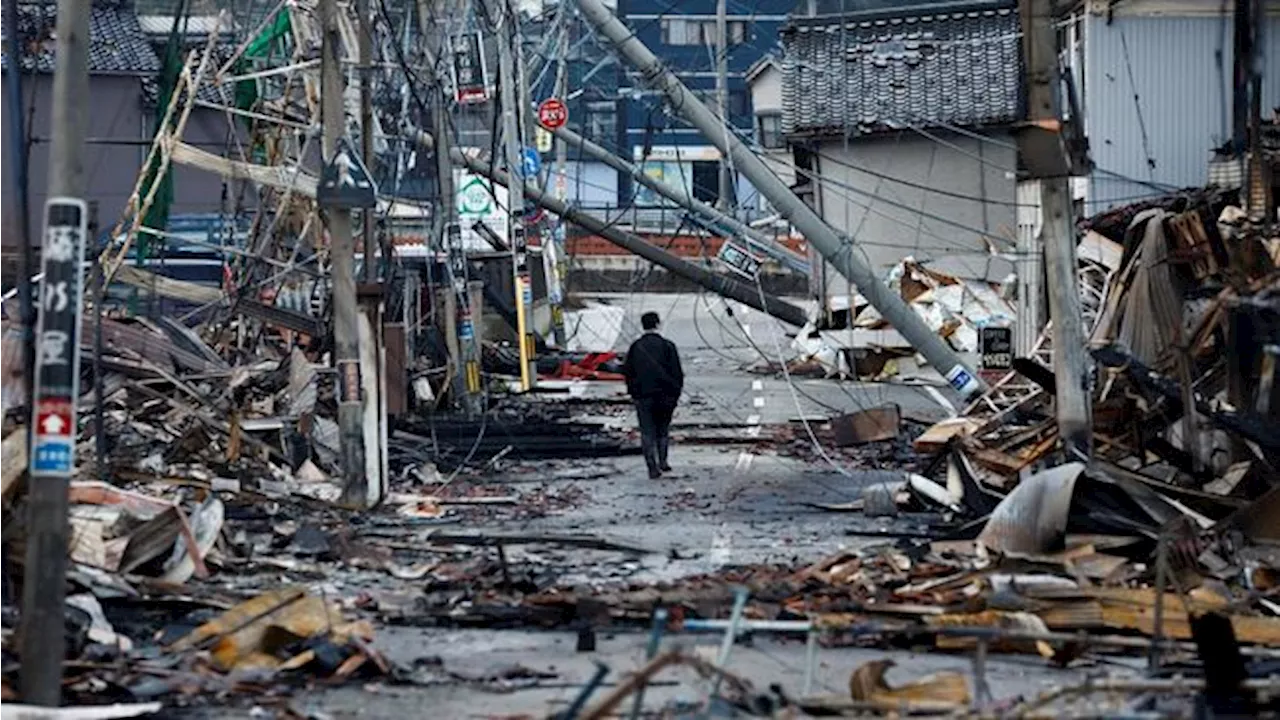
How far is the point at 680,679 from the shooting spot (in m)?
12.8

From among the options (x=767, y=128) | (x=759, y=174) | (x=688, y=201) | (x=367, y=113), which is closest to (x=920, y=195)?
(x=688, y=201)

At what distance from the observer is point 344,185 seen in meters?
23.1

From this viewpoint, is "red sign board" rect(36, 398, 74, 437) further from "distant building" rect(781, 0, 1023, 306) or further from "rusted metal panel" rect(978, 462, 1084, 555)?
"distant building" rect(781, 0, 1023, 306)

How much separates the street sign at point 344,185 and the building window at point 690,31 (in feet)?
233

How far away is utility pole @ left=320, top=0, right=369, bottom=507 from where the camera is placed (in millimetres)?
23547

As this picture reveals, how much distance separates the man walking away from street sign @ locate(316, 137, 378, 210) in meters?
4.82

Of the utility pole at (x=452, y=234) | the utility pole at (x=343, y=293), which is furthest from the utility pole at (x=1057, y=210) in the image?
the utility pole at (x=452, y=234)

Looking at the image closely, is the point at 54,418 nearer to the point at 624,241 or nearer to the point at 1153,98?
the point at 1153,98

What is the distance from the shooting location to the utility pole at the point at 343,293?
77.3 feet

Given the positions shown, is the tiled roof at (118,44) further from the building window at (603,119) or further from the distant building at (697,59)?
the building window at (603,119)

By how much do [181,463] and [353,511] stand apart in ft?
9.50

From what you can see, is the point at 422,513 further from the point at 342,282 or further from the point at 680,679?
the point at 680,679

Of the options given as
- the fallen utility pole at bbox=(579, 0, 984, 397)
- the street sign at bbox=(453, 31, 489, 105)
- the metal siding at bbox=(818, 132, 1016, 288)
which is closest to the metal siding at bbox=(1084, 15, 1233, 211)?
the fallen utility pole at bbox=(579, 0, 984, 397)

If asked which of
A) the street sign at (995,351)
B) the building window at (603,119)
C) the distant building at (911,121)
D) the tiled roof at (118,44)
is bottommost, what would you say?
the street sign at (995,351)
